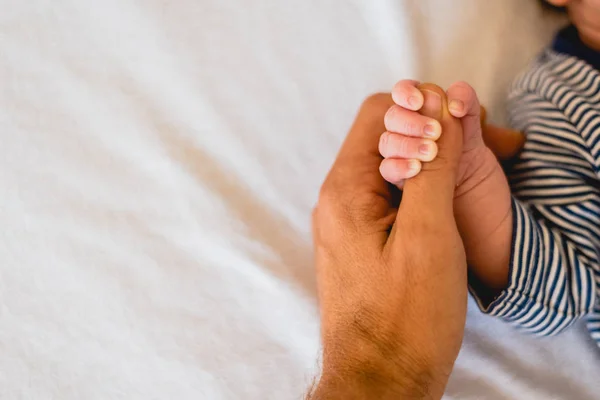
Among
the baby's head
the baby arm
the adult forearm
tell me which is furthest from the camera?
the baby's head

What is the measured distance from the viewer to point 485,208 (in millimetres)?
597

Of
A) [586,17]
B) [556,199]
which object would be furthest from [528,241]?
[586,17]

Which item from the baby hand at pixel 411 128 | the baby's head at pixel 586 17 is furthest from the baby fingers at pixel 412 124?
the baby's head at pixel 586 17

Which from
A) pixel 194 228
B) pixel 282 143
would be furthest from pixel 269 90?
pixel 194 228

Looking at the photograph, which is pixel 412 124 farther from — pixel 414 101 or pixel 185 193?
pixel 185 193

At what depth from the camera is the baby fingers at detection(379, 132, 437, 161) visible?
525 mm

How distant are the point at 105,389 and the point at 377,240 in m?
0.33

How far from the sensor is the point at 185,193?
645 mm

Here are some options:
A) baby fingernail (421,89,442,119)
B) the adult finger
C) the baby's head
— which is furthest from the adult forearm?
the baby's head

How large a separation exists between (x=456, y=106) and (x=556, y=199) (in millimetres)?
201

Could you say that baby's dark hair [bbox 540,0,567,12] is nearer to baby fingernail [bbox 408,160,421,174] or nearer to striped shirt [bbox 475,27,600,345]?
striped shirt [bbox 475,27,600,345]

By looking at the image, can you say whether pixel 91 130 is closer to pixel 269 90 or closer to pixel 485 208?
pixel 269 90

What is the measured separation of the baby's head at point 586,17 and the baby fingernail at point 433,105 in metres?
0.33

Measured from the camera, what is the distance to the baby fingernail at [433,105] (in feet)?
1.78
